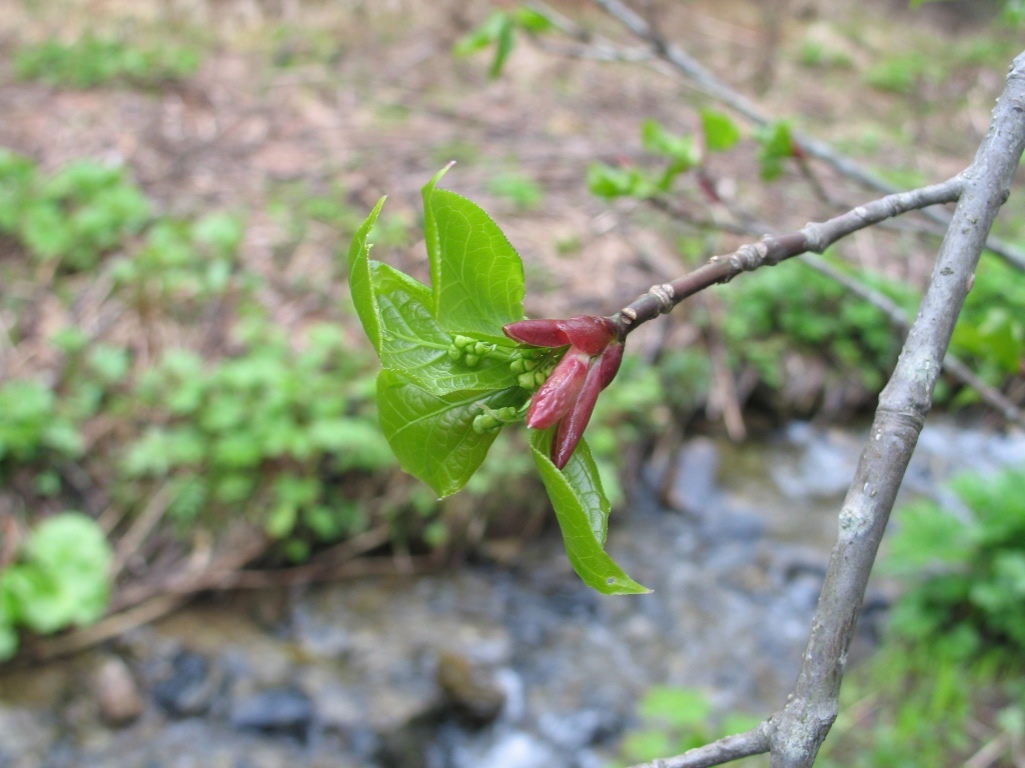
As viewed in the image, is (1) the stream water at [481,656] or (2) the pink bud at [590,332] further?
(1) the stream water at [481,656]

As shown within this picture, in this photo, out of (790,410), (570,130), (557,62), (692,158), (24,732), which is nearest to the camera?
(692,158)

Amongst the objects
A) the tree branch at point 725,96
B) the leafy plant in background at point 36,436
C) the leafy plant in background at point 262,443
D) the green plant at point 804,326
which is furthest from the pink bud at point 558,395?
the green plant at point 804,326

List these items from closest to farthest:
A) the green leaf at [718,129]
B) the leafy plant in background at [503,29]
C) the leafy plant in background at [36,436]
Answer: the green leaf at [718,129] < the leafy plant in background at [503,29] < the leafy plant in background at [36,436]

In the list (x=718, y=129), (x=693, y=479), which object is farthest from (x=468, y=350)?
(x=693, y=479)

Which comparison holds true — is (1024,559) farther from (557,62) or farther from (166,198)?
(557,62)

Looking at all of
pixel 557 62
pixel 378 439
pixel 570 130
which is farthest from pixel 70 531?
pixel 557 62

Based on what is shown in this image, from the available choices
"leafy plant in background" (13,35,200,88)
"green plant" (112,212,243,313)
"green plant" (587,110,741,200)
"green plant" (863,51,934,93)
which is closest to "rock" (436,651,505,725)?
"green plant" (112,212,243,313)

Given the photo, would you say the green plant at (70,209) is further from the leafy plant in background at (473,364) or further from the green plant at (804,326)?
the leafy plant in background at (473,364)
